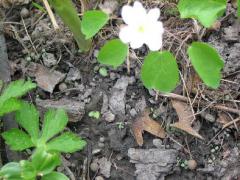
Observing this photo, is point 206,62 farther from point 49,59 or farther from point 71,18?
point 49,59

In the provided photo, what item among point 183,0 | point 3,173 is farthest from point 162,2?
point 3,173

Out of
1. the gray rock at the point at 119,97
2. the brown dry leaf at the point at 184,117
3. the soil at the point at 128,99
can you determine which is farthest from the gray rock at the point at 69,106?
the brown dry leaf at the point at 184,117

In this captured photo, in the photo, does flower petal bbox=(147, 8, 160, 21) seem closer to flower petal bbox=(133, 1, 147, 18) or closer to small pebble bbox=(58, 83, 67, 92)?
flower petal bbox=(133, 1, 147, 18)

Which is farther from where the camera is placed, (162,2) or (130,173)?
(162,2)

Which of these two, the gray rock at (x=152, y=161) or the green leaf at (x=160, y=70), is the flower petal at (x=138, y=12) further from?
the gray rock at (x=152, y=161)

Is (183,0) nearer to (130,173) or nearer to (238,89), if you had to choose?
(238,89)

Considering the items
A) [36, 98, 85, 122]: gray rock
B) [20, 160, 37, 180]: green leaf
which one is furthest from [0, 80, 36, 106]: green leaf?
[20, 160, 37, 180]: green leaf
